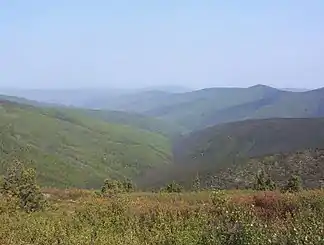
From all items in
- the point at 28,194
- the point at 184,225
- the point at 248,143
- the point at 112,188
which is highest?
the point at 184,225

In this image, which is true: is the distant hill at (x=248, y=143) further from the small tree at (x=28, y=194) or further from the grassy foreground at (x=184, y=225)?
the grassy foreground at (x=184, y=225)

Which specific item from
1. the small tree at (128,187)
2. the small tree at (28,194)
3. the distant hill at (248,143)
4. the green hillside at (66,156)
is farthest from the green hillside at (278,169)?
the small tree at (28,194)

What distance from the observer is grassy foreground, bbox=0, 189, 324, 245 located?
40.3 feet

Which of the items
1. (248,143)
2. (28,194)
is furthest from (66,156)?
(28,194)

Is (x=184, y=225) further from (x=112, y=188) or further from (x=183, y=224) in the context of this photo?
(x=112, y=188)

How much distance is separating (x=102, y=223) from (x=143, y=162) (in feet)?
533

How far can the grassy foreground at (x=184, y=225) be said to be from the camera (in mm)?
12279

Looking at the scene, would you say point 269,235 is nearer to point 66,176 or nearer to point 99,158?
point 66,176

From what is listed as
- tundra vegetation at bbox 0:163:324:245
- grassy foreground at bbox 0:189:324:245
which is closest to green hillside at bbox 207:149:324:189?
tundra vegetation at bbox 0:163:324:245

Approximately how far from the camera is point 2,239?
14492 mm

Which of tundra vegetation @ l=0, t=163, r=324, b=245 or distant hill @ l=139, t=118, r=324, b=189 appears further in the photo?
distant hill @ l=139, t=118, r=324, b=189

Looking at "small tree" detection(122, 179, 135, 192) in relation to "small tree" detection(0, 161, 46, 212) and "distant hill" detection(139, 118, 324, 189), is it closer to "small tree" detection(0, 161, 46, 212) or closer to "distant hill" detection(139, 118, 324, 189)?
"small tree" detection(0, 161, 46, 212)

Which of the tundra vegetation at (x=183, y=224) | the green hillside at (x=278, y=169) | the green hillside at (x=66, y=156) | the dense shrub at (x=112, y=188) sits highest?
the tundra vegetation at (x=183, y=224)

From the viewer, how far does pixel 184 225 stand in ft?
53.9
